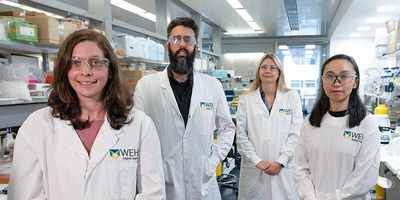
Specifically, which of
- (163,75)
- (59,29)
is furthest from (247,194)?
(59,29)

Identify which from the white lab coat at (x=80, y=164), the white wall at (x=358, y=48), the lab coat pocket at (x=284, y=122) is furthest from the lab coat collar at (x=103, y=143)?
the white wall at (x=358, y=48)

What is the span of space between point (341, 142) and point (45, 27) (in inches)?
74.3

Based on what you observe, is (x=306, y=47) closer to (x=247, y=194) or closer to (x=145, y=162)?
(x=247, y=194)

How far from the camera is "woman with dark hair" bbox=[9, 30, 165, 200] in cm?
112

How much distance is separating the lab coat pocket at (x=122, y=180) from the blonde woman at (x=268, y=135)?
1.30 metres

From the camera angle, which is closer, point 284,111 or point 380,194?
point 284,111

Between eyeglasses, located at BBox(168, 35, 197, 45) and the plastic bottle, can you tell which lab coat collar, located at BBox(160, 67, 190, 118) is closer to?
eyeglasses, located at BBox(168, 35, 197, 45)

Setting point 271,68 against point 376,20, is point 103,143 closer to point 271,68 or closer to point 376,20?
point 271,68

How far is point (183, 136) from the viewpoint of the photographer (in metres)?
1.72

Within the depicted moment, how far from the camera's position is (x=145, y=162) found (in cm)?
121

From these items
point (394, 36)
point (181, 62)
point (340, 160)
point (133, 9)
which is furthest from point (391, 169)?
point (133, 9)

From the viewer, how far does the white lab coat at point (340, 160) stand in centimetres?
151

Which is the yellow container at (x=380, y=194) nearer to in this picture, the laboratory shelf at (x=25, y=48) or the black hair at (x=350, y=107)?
the black hair at (x=350, y=107)

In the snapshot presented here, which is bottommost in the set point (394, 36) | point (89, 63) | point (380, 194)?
point (380, 194)
